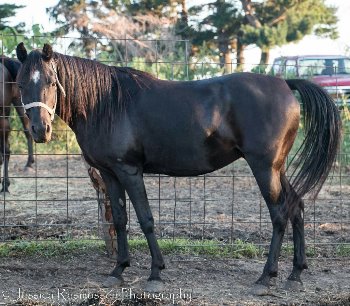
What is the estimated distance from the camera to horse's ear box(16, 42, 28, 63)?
4621 mm

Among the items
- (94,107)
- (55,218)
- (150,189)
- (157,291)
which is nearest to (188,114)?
(94,107)

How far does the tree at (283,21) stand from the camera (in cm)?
2411

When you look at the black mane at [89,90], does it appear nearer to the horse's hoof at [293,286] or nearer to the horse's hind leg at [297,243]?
the horse's hind leg at [297,243]

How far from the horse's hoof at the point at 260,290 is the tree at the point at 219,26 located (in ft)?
67.4

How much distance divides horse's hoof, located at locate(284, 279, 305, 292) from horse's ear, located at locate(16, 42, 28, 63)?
2577mm

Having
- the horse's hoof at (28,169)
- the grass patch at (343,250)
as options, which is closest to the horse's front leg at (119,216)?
the grass patch at (343,250)

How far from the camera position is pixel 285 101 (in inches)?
193

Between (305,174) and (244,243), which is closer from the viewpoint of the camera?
(305,174)

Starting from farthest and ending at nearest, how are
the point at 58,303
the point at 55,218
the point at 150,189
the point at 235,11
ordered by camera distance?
the point at 235,11 < the point at 150,189 < the point at 55,218 < the point at 58,303

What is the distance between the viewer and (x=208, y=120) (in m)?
4.88

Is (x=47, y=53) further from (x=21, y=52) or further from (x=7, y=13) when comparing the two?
(x=7, y=13)

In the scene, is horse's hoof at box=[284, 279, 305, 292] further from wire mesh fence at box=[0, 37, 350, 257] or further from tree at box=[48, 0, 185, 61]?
tree at box=[48, 0, 185, 61]

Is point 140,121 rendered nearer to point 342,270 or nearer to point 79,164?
point 342,270

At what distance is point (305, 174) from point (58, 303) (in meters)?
2.08
